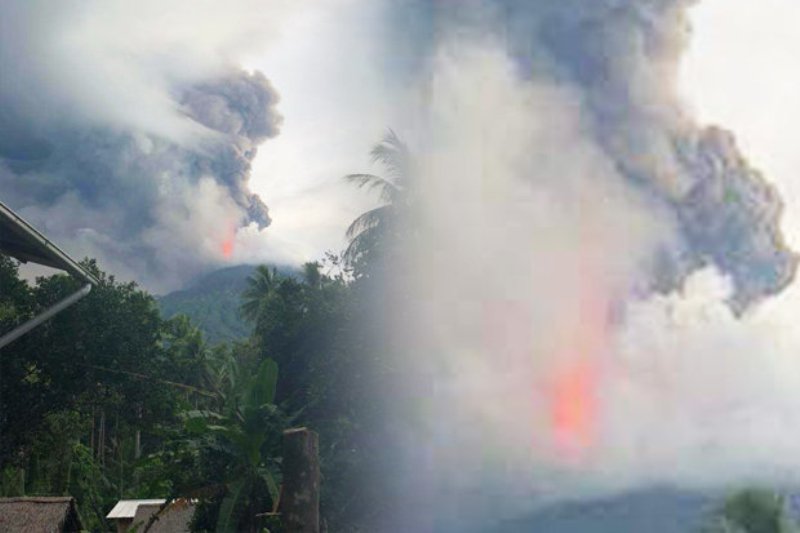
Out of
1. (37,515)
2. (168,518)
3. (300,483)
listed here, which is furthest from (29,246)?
(168,518)

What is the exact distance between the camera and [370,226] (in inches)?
1248

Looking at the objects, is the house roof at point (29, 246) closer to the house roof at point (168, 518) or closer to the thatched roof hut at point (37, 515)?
the thatched roof hut at point (37, 515)

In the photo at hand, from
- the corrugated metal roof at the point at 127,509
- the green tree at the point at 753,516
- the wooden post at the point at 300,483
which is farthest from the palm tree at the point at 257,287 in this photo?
the wooden post at the point at 300,483

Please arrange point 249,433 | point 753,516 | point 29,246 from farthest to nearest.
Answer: point 249,433 < point 753,516 < point 29,246

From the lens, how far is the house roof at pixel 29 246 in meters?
10.0

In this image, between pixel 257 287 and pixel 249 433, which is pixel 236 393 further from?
pixel 257 287

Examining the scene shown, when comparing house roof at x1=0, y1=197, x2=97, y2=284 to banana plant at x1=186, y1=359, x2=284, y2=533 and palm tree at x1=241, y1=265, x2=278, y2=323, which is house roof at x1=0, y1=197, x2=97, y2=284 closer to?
banana plant at x1=186, y1=359, x2=284, y2=533

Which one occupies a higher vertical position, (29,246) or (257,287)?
(257,287)

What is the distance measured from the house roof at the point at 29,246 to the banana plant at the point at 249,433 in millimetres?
11662

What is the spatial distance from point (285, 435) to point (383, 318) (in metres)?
18.7

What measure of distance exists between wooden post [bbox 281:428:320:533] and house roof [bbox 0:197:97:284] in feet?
12.8

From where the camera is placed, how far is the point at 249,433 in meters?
24.0

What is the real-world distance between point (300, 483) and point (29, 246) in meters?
5.19

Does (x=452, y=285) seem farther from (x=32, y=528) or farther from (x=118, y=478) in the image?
(x=118, y=478)
